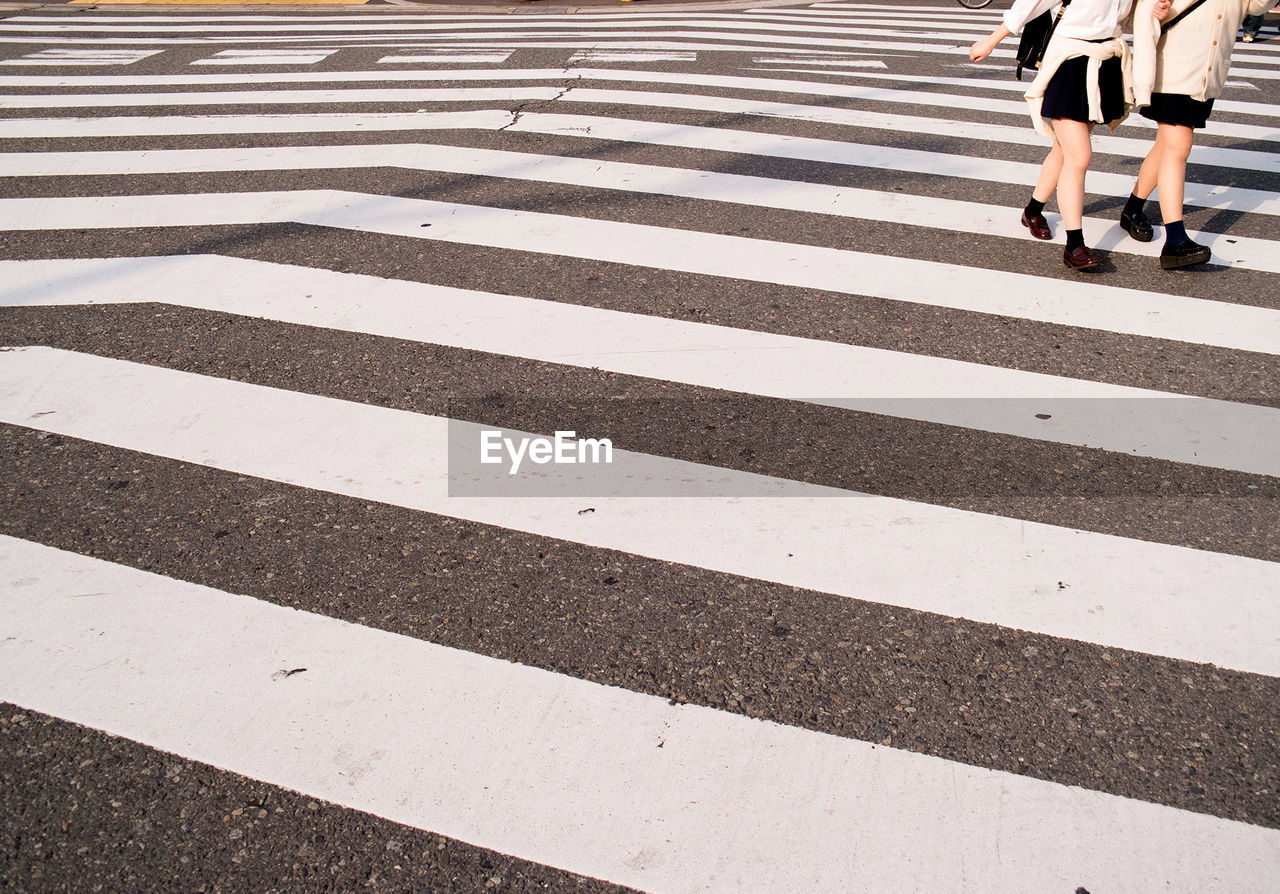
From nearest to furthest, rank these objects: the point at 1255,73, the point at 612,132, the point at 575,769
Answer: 1. the point at 575,769
2. the point at 612,132
3. the point at 1255,73

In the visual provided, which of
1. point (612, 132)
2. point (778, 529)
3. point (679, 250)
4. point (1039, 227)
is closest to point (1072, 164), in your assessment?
point (1039, 227)

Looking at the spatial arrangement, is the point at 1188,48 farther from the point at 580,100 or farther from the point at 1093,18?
the point at 580,100

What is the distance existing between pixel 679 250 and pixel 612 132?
239 centimetres

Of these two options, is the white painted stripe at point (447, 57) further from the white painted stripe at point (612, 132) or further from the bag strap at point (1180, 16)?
the bag strap at point (1180, 16)

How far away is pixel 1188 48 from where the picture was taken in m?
4.95

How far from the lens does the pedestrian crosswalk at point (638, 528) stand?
2320 mm

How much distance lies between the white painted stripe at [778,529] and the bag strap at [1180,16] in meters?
3.06

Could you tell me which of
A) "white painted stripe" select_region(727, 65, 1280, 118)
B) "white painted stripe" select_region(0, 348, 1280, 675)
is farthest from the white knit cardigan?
"white painted stripe" select_region(727, 65, 1280, 118)

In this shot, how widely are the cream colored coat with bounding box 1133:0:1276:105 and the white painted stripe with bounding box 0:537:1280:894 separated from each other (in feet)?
12.9

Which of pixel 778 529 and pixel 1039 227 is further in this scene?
pixel 1039 227

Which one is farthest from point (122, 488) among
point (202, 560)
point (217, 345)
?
point (217, 345)

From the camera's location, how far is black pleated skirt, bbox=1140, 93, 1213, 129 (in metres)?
5.05

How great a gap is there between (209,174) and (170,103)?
224 cm

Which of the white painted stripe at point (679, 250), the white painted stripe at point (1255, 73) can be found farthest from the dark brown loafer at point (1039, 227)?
the white painted stripe at point (1255, 73)
